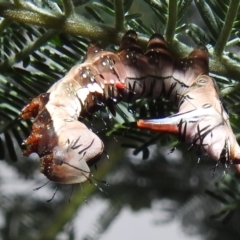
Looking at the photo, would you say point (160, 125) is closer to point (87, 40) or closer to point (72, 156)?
point (72, 156)

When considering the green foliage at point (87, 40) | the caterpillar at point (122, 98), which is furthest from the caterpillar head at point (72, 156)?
the green foliage at point (87, 40)

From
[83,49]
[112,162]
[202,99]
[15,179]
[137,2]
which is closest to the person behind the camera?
[202,99]

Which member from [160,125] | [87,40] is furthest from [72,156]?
[87,40]

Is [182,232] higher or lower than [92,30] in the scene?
lower

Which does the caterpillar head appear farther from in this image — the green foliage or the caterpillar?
the green foliage

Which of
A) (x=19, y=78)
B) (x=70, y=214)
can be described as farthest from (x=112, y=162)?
(x=19, y=78)

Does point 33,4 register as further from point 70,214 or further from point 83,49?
point 70,214
